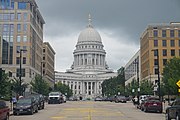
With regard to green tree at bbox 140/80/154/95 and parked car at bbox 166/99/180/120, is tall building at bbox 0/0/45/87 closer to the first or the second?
green tree at bbox 140/80/154/95

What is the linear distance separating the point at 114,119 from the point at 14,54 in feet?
263

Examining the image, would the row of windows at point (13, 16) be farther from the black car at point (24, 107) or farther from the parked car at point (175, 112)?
the parked car at point (175, 112)

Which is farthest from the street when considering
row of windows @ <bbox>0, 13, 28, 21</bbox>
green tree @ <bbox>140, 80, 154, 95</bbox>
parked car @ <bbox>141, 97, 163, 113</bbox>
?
row of windows @ <bbox>0, 13, 28, 21</bbox>

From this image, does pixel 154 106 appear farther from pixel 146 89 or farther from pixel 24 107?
pixel 146 89

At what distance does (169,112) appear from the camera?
77.3 ft

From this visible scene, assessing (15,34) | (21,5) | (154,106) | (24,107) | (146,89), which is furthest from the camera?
(21,5)

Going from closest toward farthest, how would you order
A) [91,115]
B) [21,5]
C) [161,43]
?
[91,115]
[21,5]
[161,43]

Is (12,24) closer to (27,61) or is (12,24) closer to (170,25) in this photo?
(27,61)

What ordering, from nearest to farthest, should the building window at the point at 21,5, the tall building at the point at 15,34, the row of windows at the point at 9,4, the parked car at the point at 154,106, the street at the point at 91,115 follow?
1. the street at the point at 91,115
2. the parked car at the point at 154,106
3. the tall building at the point at 15,34
4. the row of windows at the point at 9,4
5. the building window at the point at 21,5

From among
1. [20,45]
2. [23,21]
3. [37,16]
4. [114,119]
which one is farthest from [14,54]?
[114,119]

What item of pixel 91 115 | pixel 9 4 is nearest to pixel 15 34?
pixel 9 4

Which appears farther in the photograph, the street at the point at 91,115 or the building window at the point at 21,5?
the building window at the point at 21,5

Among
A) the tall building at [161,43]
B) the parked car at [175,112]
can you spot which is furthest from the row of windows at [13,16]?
the parked car at [175,112]

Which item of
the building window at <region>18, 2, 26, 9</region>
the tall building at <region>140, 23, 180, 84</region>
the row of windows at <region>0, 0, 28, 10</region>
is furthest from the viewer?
the tall building at <region>140, 23, 180, 84</region>
